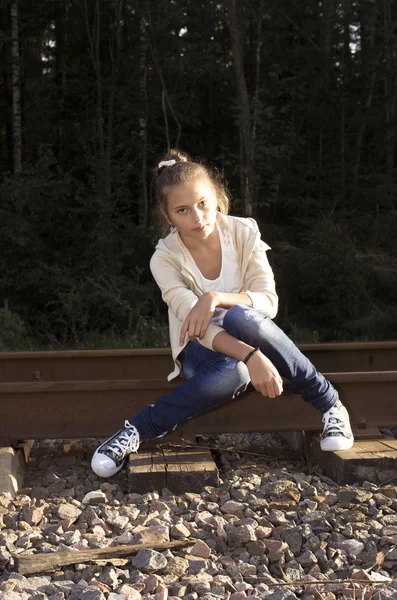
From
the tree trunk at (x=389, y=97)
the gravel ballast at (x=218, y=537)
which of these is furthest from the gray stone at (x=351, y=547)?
the tree trunk at (x=389, y=97)

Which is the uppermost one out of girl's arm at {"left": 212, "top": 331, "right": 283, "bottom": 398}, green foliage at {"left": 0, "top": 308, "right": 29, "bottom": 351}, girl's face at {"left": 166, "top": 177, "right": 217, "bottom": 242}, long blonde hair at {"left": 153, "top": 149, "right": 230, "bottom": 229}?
long blonde hair at {"left": 153, "top": 149, "right": 230, "bottom": 229}

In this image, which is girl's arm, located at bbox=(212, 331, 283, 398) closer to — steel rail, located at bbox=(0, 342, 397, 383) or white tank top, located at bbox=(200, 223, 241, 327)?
white tank top, located at bbox=(200, 223, 241, 327)

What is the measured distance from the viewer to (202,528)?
287cm

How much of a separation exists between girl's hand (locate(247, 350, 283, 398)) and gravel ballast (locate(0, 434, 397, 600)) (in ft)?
1.31

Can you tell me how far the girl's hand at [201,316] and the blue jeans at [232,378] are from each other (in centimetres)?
10

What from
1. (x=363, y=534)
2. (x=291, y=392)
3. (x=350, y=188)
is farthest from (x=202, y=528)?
(x=350, y=188)

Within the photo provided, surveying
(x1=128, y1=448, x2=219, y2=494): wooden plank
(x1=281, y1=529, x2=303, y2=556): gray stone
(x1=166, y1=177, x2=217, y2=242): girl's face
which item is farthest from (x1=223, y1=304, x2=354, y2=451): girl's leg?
(x1=281, y1=529, x2=303, y2=556): gray stone

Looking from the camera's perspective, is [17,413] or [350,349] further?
[350,349]

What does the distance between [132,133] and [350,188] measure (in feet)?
15.2

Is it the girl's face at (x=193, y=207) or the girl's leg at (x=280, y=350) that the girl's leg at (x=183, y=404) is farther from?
the girl's face at (x=193, y=207)

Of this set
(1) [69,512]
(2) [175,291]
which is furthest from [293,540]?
(2) [175,291]

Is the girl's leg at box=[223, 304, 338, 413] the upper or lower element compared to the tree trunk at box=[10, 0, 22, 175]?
lower

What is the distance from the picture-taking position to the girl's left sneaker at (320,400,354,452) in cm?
364

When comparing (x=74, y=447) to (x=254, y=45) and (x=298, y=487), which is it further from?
(x=254, y=45)
